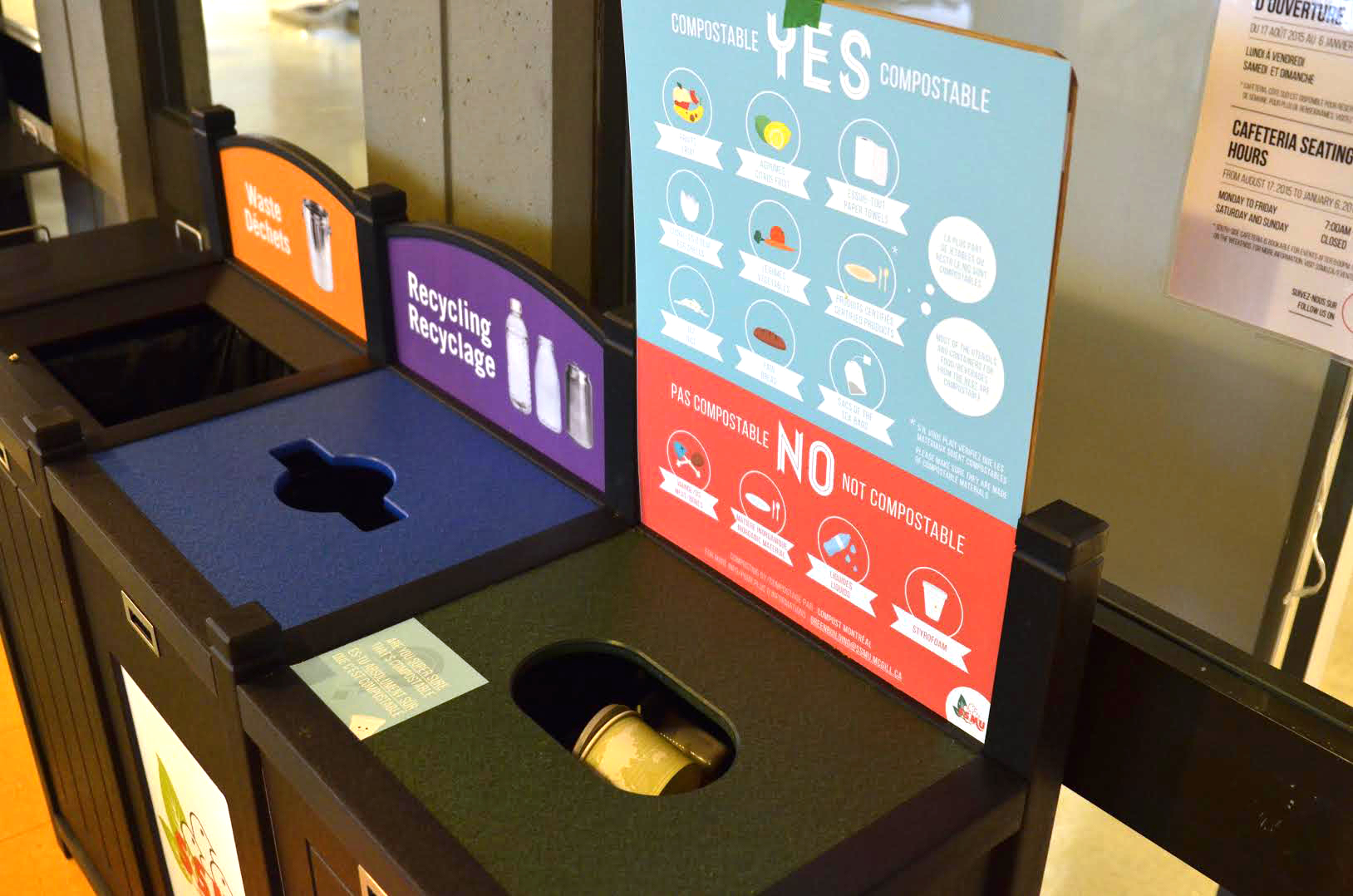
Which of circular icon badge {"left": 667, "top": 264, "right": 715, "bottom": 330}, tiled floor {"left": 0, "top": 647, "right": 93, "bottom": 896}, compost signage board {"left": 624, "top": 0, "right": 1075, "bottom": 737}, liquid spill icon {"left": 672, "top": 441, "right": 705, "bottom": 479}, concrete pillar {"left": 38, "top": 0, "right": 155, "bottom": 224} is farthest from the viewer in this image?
concrete pillar {"left": 38, "top": 0, "right": 155, "bottom": 224}

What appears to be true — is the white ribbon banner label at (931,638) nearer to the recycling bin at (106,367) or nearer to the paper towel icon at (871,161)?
the paper towel icon at (871,161)

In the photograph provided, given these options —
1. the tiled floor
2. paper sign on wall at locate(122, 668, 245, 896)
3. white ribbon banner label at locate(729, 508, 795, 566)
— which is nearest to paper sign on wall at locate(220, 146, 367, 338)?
paper sign on wall at locate(122, 668, 245, 896)

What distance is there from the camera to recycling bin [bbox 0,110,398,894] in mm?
2098

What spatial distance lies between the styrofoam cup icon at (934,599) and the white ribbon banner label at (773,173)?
0.41m

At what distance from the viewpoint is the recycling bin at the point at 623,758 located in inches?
47.9

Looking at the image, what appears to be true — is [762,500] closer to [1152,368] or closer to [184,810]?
[1152,368]

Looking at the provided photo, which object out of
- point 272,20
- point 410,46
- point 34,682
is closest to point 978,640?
point 410,46

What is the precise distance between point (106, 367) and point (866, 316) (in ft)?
5.47

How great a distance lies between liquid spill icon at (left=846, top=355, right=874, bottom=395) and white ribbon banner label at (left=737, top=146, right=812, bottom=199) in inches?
6.6

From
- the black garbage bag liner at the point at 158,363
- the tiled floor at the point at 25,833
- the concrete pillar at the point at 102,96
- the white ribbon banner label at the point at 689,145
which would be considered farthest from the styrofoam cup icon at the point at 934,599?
the concrete pillar at the point at 102,96

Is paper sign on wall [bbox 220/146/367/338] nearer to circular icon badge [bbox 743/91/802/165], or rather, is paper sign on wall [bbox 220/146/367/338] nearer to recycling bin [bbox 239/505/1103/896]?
recycling bin [bbox 239/505/1103/896]

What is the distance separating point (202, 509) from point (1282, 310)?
1353mm

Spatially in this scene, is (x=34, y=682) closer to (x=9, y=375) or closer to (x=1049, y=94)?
(x=9, y=375)

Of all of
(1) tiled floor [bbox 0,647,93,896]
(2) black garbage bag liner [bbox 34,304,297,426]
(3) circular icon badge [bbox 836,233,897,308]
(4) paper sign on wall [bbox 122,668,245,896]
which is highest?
(3) circular icon badge [bbox 836,233,897,308]
